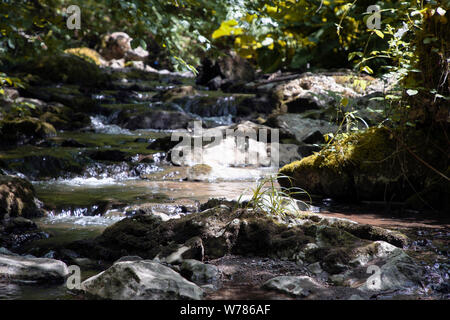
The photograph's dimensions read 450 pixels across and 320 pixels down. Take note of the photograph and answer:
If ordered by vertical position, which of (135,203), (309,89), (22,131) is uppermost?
(309,89)

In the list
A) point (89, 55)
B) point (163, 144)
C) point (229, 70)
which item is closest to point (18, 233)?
point (163, 144)

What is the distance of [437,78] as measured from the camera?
4285 millimetres

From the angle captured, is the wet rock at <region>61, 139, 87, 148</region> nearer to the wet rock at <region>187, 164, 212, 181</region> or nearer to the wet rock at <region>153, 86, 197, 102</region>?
the wet rock at <region>187, 164, 212, 181</region>

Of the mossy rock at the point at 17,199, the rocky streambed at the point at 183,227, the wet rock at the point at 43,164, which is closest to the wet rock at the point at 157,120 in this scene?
the rocky streambed at the point at 183,227

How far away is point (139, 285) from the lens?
90.4 inches

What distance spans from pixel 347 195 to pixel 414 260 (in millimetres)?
2345

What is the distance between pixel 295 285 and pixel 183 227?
46.1 inches

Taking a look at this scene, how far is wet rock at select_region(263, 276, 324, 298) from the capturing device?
2.37 metres

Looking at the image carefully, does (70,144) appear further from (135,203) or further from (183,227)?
(183,227)

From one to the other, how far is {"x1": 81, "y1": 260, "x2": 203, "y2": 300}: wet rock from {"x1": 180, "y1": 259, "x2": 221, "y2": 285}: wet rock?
23cm

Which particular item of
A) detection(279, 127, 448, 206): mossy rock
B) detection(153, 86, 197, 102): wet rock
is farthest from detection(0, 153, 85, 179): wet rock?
detection(153, 86, 197, 102): wet rock

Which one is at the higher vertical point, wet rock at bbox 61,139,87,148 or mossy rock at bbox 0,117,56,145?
mossy rock at bbox 0,117,56,145
